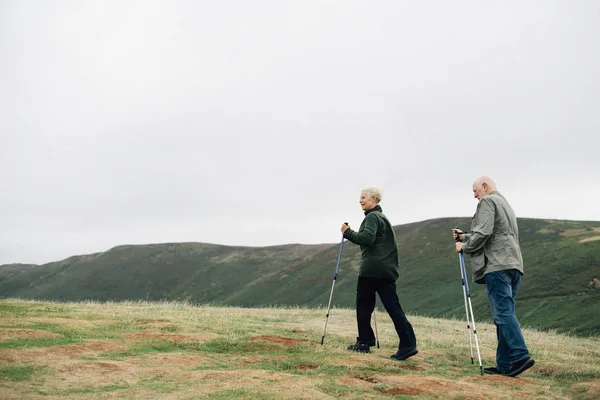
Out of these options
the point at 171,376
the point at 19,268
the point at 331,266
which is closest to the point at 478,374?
the point at 171,376

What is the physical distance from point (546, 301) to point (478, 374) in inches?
1553

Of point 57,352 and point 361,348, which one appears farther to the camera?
point 361,348

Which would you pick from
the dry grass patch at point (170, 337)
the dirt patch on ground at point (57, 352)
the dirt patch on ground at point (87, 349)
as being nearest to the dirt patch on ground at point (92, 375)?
the dirt patch on ground at point (57, 352)

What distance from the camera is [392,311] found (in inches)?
406

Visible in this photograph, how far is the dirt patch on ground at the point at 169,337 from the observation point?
1072 cm

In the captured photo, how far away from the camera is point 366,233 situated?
33.9 feet

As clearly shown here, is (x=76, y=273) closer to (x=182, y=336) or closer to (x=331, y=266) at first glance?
(x=331, y=266)

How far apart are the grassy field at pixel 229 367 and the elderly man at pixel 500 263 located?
64cm

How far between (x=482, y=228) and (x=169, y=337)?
6208 mm

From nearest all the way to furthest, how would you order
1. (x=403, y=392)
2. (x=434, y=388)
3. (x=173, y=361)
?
(x=403, y=392), (x=434, y=388), (x=173, y=361)

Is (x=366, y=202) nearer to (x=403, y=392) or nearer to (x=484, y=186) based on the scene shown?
(x=484, y=186)

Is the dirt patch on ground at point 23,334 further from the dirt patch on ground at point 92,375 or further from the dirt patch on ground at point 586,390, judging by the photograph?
the dirt patch on ground at point 586,390

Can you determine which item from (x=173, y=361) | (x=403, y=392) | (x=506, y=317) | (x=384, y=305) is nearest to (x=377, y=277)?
(x=384, y=305)

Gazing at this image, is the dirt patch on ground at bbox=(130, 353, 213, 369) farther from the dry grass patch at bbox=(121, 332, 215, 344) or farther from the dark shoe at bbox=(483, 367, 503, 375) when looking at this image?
the dark shoe at bbox=(483, 367, 503, 375)
